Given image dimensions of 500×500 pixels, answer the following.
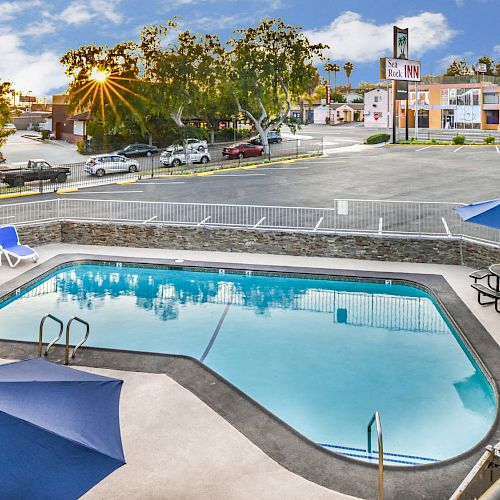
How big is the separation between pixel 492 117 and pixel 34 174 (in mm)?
70356

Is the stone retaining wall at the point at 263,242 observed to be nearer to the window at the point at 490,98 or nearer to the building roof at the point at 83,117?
the building roof at the point at 83,117

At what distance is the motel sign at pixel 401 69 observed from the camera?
57.3m

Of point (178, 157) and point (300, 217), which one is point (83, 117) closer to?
point (178, 157)

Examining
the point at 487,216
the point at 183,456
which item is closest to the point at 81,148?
the point at 487,216

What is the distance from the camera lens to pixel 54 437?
17.8 ft

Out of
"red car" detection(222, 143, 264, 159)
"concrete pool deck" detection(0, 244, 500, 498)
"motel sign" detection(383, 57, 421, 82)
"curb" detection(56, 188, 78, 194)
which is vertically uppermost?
"motel sign" detection(383, 57, 421, 82)

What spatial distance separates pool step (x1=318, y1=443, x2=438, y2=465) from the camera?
934cm

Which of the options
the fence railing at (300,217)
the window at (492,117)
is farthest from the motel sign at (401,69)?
the fence railing at (300,217)

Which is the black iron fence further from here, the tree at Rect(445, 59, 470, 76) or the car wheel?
the tree at Rect(445, 59, 470, 76)

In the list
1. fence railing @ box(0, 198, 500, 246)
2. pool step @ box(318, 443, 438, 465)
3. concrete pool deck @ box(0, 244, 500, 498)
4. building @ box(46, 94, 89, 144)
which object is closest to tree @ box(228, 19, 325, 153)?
building @ box(46, 94, 89, 144)

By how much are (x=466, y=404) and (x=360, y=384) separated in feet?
6.38

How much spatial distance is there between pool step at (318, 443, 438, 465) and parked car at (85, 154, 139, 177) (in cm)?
3385

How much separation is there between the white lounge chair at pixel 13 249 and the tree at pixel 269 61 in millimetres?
30240

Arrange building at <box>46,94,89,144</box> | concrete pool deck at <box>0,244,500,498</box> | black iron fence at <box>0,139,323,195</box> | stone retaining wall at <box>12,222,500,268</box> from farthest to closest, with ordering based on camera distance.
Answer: building at <box>46,94,89,144</box> < black iron fence at <box>0,139,323,195</box> < stone retaining wall at <box>12,222,500,268</box> < concrete pool deck at <box>0,244,500,498</box>
